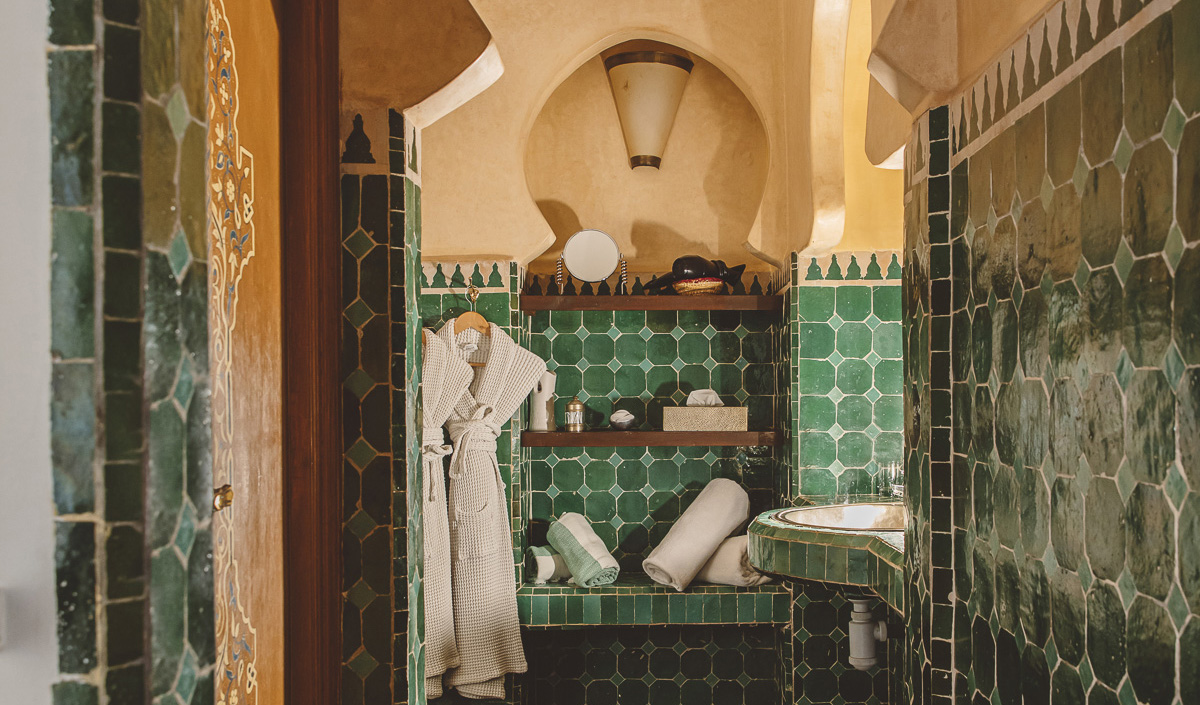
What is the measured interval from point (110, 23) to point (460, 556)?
2.96 metres

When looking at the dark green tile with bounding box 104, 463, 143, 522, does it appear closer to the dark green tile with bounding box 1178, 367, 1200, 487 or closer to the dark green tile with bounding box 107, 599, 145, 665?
the dark green tile with bounding box 107, 599, 145, 665

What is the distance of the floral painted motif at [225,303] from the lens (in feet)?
5.08

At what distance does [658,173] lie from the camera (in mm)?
4457

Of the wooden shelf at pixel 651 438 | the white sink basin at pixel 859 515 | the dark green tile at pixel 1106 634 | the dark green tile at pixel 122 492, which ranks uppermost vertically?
the dark green tile at pixel 122 492

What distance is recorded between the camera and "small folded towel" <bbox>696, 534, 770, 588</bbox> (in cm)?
385

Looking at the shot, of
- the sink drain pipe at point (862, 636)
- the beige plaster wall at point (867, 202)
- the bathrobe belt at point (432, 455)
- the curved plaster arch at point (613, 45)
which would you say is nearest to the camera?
the sink drain pipe at point (862, 636)

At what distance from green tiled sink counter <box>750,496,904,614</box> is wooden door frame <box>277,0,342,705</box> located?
1336mm

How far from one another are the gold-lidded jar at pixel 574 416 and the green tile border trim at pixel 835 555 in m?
1.44

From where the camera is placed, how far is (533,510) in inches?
170

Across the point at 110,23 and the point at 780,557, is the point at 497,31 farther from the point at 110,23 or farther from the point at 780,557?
the point at 110,23

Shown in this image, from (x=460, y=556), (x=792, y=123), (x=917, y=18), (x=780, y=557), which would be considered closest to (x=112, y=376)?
(x=917, y=18)

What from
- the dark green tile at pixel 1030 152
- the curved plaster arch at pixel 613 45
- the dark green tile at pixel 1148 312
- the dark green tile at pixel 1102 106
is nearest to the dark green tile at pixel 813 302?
the curved plaster arch at pixel 613 45

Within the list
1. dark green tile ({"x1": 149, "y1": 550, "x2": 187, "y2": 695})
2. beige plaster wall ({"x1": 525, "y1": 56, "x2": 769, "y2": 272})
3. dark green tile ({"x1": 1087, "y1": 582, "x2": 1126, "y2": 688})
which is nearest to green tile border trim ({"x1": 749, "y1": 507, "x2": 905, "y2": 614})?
dark green tile ({"x1": 1087, "y1": 582, "x2": 1126, "y2": 688})

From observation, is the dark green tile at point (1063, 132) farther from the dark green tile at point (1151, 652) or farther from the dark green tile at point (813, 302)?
the dark green tile at point (813, 302)
